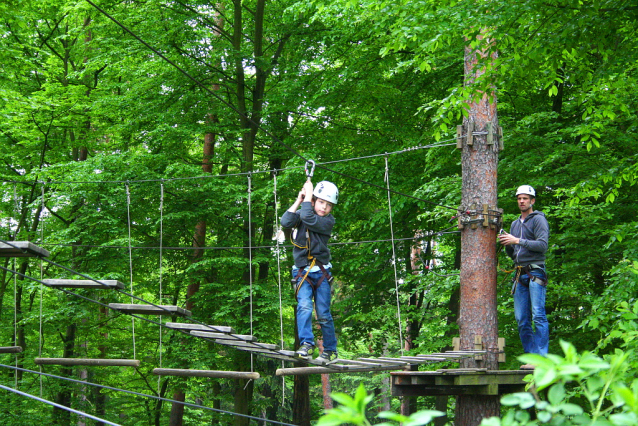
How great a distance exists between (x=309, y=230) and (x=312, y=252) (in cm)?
17

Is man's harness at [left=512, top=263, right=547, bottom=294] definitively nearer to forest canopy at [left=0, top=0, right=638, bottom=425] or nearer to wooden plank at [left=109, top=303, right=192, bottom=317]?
forest canopy at [left=0, top=0, right=638, bottom=425]

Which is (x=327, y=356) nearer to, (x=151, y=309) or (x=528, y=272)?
(x=151, y=309)

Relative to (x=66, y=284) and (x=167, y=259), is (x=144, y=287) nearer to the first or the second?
(x=167, y=259)

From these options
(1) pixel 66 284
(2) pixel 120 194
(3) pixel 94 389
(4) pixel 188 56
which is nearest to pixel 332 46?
(4) pixel 188 56

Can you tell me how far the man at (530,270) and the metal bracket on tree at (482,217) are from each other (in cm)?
56

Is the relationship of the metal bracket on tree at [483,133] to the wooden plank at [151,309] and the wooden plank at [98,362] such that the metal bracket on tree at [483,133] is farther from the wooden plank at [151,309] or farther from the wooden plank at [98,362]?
the wooden plank at [98,362]

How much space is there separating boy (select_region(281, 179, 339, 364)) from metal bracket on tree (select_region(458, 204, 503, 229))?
5.99ft

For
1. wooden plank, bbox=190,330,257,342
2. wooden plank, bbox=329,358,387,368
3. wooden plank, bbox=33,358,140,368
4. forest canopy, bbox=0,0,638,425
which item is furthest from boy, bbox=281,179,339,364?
forest canopy, bbox=0,0,638,425

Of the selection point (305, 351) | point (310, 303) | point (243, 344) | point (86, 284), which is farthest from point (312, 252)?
point (86, 284)

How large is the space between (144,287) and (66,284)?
7.67 meters

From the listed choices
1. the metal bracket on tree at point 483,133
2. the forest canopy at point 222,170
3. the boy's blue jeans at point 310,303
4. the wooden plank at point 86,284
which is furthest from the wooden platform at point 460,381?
the forest canopy at point 222,170

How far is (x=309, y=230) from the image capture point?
488cm

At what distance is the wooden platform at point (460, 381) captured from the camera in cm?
547

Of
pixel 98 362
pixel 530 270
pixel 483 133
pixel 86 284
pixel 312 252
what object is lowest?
pixel 98 362
